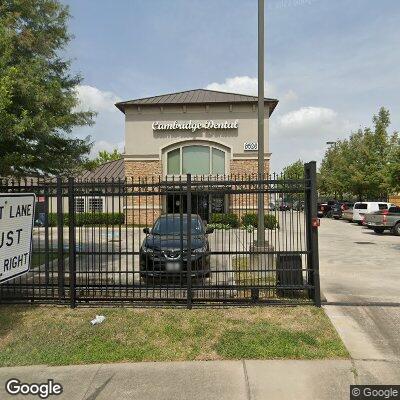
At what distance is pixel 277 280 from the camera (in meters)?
6.49

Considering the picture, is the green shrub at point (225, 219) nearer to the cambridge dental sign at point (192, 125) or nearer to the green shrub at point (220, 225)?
the green shrub at point (220, 225)

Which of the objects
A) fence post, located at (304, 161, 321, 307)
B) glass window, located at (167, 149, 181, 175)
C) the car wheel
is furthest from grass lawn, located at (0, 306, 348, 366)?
glass window, located at (167, 149, 181, 175)

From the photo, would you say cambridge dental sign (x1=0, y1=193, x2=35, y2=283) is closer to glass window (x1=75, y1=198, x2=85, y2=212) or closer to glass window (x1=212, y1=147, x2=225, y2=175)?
glass window (x1=75, y1=198, x2=85, y2=212)

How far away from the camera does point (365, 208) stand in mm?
25125

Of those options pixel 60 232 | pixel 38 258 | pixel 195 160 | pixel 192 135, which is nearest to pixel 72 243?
pixel 60 232

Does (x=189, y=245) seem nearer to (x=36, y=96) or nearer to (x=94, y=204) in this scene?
(x=94, y=204)

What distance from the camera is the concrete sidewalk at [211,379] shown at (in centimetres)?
382

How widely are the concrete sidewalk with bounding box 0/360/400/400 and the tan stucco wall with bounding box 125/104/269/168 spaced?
1939 centimetres

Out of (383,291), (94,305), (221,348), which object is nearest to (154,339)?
(221,348)

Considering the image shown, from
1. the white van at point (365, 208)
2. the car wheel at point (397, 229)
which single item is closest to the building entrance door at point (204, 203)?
the car wheel at point (397, 229)

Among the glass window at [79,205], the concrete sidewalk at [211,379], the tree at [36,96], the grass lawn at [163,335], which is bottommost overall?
the concrete sidewalk at [211,379]

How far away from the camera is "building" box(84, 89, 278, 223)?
76.0 ft

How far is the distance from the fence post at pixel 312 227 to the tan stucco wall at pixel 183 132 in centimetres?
1712

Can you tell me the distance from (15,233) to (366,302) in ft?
19.9
